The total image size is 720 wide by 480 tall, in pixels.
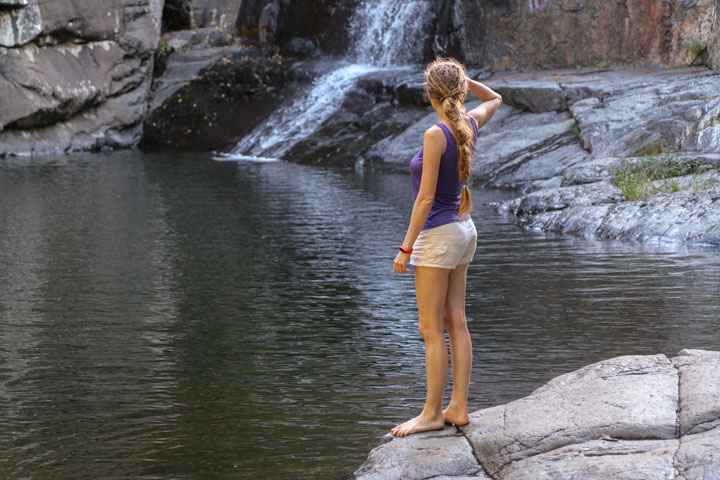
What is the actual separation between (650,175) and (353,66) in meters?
15.1

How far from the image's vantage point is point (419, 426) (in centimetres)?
487

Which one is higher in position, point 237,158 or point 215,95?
point 215,95

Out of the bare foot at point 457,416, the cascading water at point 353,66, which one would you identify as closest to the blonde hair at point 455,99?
the bare foot at point 457,416

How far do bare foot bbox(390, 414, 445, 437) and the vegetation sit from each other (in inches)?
351

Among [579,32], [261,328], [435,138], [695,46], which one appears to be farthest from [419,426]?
[579,32]

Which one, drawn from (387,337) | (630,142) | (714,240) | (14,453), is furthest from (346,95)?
(14,453)

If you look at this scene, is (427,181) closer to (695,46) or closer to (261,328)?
(261,328)

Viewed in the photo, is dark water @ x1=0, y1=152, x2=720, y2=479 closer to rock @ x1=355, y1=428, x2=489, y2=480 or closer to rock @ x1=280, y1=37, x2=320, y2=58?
rock @ x1=355, y1=428, x2=489, y2=480

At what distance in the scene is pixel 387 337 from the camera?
771 cm

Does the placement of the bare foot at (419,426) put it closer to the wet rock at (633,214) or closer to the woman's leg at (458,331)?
the woman's leg at (458,331)

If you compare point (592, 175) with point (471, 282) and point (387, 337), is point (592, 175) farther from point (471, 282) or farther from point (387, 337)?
point (387, 337)

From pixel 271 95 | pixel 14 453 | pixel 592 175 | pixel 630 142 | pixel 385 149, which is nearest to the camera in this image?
pixel 14 453

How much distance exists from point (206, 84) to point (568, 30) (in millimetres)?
11615


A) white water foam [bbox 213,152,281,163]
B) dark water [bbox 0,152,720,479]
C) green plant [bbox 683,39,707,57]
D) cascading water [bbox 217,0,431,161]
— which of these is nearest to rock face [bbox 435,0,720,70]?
green plant [bbox 683,39,707,57]
